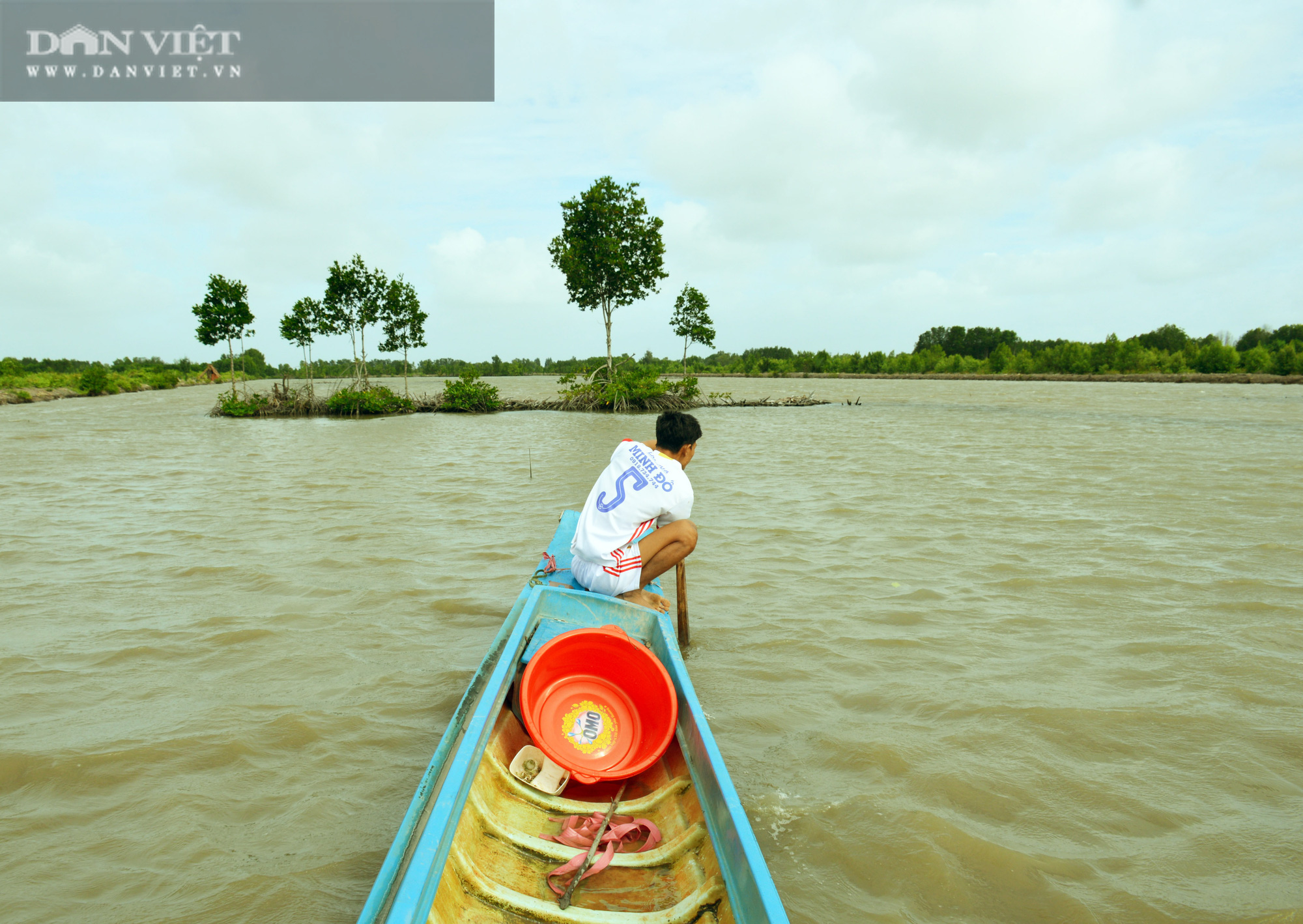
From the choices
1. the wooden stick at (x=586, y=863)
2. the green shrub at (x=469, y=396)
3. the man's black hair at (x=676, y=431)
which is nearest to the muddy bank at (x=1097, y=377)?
the green shrub at (x=469, y=396)

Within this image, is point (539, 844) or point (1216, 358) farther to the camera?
point (1216, 358)

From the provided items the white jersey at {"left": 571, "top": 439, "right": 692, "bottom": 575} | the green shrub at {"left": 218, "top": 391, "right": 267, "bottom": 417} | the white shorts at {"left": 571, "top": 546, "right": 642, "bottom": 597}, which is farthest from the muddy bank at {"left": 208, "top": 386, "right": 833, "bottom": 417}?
the white shorts at {"left": 571, "top": 546, "right": 642, "bottom": 597}

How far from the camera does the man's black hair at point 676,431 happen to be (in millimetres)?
4051

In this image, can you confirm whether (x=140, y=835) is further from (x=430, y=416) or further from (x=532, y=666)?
(x=430, y=416)

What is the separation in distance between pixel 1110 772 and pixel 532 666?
255 centimetres

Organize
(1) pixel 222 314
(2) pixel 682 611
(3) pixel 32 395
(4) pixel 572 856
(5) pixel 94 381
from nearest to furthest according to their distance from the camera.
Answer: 1. (4) pixel 572 856
2. (2) pixel 682 611
3. (1) pixel 222 314
4. (3) pixel 32 395
5. (5) pixel 94 381

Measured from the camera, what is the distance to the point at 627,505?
385 centimetres

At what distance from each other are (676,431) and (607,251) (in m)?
22.4

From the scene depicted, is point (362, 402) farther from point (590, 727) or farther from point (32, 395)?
point (590, 727)

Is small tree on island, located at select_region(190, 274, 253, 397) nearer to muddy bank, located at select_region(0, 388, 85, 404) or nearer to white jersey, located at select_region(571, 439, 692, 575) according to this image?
muddy bank, located at select_region(0, 388, 85, 404)

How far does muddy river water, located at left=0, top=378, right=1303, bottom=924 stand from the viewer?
241 cm

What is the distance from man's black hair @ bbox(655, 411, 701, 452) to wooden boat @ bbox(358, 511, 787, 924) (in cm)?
140

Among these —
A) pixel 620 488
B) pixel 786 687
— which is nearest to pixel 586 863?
pixel 786 687

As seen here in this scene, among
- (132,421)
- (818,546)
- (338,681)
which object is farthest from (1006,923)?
(132,421)
